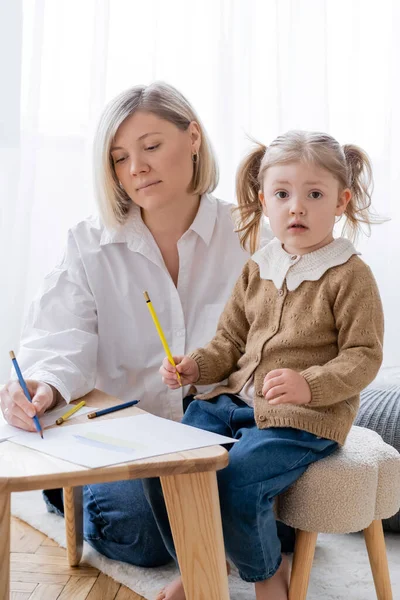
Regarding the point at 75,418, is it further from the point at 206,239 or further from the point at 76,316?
the point at 206,239

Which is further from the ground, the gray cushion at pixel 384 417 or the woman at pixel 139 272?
the woman at pixel 139 272

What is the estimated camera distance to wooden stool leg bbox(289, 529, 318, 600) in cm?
132

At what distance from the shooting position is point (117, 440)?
115cm

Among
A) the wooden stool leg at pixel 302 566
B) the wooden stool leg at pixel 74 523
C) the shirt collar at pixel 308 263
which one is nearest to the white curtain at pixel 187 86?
the wooden stool leg at pixel 74 523

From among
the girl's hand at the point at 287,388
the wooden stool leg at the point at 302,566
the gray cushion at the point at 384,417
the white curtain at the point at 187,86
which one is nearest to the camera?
the girl's hand at the point at 287,388

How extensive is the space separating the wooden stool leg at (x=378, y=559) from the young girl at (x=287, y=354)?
160mm

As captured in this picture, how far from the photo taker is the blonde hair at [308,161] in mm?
1328

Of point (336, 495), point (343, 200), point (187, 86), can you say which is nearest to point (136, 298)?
point (343, 200)

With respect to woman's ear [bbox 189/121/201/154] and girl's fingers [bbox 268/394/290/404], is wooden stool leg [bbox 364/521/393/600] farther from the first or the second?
woman's ear [bbox 189/121/201/154]

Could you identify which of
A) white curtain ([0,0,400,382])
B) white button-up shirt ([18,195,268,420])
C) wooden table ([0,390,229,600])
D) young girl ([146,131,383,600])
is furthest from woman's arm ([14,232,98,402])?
white curtain ([0,0,400,382])

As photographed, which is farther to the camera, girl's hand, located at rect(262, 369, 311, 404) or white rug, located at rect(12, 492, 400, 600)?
white rug, located at rect(12, 492, 400, 600)

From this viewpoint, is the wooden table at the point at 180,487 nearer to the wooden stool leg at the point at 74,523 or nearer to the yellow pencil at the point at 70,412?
the yellow pencil at the point at 70,412

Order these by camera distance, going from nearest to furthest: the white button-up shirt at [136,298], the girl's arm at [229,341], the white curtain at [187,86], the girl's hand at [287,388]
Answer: the girl's hand at [287,388] → the girl's arm at [229,341] → the white button-up shirt at [136,298] → the white curtain at [187,86]

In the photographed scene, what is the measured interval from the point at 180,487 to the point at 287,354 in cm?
33
